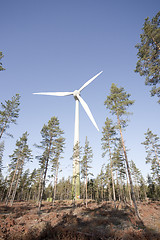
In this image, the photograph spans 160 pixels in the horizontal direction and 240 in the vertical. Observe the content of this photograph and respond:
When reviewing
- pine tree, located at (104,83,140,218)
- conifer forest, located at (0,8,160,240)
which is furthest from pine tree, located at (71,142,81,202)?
pine tree, located at (104,83,140,218)

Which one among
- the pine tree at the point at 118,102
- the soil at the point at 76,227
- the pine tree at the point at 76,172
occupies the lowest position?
the soil at the point at 76,227

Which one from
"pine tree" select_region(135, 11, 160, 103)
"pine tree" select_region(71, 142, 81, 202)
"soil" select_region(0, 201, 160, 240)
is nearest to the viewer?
"soil" select_region(0, 201, 160, 240)

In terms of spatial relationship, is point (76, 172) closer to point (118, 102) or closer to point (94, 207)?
point (94, 207)

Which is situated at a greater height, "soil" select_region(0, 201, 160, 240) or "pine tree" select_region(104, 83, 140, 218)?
"pine tree" select_region(104, 83, 140, 218)

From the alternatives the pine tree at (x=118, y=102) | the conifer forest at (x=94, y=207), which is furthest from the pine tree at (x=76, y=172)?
the pine tree at (x=118, y=102)

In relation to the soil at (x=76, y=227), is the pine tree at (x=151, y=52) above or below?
above

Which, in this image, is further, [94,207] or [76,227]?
[94,207]

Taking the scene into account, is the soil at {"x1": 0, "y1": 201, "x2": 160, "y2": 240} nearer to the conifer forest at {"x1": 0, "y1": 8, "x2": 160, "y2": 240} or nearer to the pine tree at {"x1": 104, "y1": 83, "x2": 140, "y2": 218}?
the conifer forest at {"x1": 0, "y1": 8, "x2": 160, "y2": 240}

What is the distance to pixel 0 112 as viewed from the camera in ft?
69.3

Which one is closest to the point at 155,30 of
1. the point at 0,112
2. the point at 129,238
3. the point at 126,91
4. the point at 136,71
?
the point at 136,71

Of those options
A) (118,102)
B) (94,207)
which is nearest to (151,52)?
(118,102)

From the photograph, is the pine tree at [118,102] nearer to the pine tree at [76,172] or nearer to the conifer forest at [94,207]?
the conifer forest at [94,207]

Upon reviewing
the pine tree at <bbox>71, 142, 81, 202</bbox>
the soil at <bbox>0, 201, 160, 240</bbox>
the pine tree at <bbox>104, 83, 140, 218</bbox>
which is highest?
the pine tree at <bbox>104, 83, 140, 218</bbox>

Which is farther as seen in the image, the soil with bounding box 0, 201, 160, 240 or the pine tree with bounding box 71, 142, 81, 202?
the pine tree with bounding box 71, 142, 81, 202
